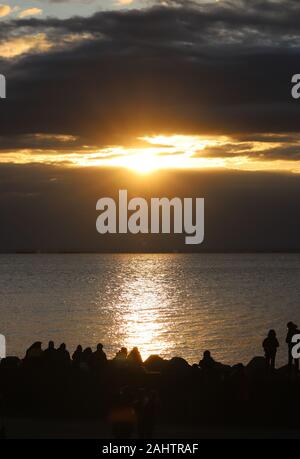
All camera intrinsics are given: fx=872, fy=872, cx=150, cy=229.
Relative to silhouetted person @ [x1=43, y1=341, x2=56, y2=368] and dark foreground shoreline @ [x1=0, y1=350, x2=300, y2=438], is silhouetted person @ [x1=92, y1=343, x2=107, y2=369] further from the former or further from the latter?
silhouetted person @ [x1=43, y1=341, x2=56, y2=368]

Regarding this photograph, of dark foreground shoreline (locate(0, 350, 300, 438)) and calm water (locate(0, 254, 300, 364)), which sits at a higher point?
calm water (locate(0, 254, 300, 364))

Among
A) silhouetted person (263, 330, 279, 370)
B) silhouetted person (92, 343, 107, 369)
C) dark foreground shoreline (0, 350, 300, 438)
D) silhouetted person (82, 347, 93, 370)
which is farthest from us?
silhouetted person (263, 330, 279, 370)

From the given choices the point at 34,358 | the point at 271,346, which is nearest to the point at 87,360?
the point at 34,358

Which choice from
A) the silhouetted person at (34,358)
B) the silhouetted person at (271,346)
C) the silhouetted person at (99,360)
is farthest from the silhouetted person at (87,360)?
the silhouetted person at (271,346)

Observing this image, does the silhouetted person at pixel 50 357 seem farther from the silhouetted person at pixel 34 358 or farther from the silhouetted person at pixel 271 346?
the silhouetted person at pixel 271 346

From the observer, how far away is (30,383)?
22234mm

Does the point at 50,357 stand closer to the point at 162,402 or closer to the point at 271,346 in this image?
the point at 162,402

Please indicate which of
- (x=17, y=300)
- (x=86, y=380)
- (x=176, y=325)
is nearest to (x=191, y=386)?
(x=86, y=380)

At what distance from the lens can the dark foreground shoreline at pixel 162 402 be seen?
2038cm

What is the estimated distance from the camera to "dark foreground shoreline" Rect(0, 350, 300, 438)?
20375mm

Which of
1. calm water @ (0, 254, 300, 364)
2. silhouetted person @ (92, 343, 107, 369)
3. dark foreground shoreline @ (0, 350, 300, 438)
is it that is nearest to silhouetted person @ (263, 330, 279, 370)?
dark foreground shoreline @ (0, 350, 300, 438)
